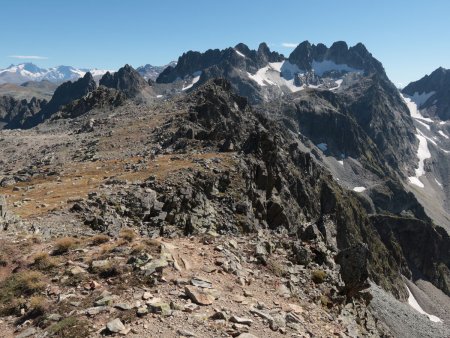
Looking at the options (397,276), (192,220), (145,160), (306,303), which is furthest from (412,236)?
(306,303)

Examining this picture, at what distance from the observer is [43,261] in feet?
68.6

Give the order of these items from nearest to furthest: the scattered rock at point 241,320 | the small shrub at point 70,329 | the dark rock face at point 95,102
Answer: the small shrub at point 70,329 < the scattered rock at point 241,320 < the dark rock face at point 95,102

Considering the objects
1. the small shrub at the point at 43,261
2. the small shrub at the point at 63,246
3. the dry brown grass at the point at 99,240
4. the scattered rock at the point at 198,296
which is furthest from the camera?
the dry brown grass at the point at 99,240

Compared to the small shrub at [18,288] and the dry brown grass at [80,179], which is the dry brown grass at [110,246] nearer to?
the small shrub at [18,288]

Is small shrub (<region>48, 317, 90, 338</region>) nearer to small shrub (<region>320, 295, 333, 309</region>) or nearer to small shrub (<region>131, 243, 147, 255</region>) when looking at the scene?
small shrub (<region>131, 243, 147, 255</region>)

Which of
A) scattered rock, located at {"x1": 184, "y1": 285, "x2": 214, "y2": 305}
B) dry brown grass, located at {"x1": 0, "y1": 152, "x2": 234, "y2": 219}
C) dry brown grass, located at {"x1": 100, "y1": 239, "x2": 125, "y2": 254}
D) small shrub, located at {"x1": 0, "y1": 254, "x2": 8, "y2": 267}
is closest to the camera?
scattered rock, located at {"x1": 184, "y1": 285, "x2": 214, "y2": 305}

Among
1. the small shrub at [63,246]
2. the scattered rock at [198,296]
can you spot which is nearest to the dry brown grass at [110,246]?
the small shrub at [63,246]


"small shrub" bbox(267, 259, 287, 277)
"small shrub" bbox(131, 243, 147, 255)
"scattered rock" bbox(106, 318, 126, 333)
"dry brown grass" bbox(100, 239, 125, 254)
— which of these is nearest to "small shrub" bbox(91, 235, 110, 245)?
"dry brown grass" bbox(100, 239, 125, 254)

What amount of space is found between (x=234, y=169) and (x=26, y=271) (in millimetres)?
41133

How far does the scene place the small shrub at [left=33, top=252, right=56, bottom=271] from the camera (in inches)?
812

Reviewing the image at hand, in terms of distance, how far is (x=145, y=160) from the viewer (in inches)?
2613

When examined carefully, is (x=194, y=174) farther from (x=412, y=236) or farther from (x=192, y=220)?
(x=412, y=236)

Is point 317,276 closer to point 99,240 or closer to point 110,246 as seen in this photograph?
point 110,246

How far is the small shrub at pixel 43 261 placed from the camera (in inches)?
812
